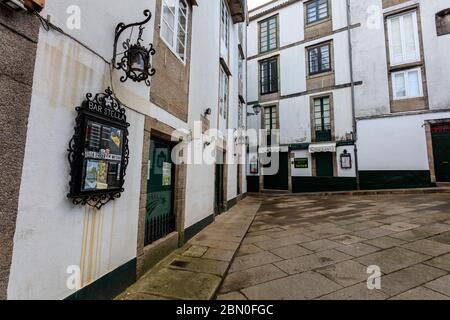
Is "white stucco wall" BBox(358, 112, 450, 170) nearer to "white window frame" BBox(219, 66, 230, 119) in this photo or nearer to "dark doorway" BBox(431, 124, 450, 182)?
"dark doorway" BBox(431, 124, 450, 182)

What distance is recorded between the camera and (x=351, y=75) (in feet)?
48.1

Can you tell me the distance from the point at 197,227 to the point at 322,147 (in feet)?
37.4

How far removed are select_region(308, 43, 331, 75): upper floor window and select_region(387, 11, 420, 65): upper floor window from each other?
3.40 m

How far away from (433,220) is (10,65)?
890 cm

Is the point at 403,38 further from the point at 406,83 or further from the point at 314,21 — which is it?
the point at 314,21

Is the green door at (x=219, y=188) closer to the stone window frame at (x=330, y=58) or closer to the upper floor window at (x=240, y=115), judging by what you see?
the upper floor window at (x=240, y=115)

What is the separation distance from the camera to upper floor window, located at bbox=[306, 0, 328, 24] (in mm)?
16141

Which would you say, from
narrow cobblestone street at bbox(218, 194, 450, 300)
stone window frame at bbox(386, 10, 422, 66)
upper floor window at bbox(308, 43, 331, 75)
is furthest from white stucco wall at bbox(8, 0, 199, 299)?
stone window frame at bbox(386, 10, 422, 66)

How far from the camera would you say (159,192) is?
473 centimetres

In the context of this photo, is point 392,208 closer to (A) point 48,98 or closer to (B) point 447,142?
(B) point 447,142

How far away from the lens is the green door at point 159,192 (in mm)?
4352

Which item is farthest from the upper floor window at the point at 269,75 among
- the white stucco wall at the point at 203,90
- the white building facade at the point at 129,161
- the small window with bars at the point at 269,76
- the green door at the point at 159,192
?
the green door at the point at 159,192

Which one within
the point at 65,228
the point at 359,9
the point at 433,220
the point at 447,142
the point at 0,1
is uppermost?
the point at 359,9
